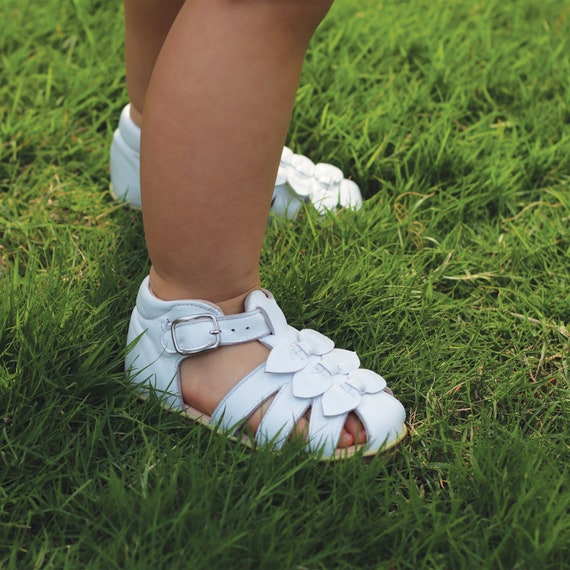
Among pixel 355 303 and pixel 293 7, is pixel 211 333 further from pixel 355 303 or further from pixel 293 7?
pixel 293 7

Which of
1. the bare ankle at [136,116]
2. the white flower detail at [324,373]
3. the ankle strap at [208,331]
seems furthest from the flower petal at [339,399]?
the bare ankle at [136,116]

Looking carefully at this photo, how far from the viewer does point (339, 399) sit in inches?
50.5

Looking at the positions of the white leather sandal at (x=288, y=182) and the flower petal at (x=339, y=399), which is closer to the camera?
the flower petal at (x=339, y=399)

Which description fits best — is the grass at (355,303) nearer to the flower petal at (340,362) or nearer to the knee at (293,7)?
the flower petal at (340,362)

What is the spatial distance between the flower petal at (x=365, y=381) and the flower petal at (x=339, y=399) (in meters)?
0.02

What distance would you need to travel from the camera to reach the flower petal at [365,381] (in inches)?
51.7

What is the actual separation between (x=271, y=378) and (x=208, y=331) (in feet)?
0.40

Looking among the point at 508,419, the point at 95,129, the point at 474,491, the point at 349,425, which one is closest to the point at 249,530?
the point at 349,425

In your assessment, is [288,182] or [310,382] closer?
[310,382]

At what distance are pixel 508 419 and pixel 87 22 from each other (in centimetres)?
165

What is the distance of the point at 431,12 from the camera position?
8.17ft

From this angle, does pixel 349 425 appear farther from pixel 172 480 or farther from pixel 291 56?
pixel 291 56

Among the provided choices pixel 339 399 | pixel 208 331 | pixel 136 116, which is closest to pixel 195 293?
pixel 208 331

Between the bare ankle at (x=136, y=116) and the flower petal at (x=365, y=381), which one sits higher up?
the bare ankle at (x=136, y=116)
